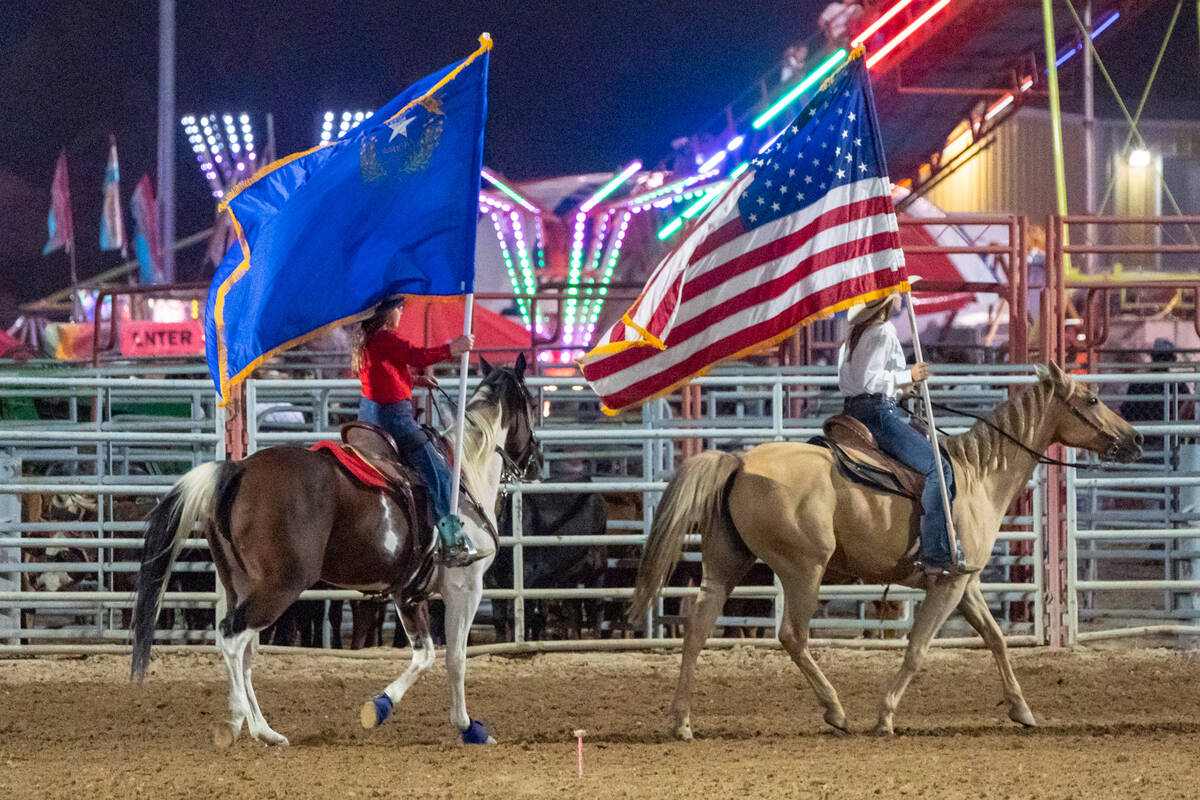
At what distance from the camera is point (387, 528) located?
20.8ft

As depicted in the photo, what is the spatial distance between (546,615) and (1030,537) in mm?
3603

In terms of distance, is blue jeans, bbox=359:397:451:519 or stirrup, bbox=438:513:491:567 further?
blue jeans, bbox=359:397:451:519

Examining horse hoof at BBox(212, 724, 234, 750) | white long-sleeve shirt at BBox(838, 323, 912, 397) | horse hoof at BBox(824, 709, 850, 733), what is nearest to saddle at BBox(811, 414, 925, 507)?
white long-sleeve shirt at BBox(838, 323, 912, 397)

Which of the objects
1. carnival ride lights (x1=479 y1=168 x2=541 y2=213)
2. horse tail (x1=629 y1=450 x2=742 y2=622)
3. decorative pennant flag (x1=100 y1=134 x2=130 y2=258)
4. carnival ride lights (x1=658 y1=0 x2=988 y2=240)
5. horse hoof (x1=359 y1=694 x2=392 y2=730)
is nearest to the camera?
horse hoof (x1=359 y1=694 x2=392 y2=730)

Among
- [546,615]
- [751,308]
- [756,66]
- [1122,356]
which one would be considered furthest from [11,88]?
[751,308]

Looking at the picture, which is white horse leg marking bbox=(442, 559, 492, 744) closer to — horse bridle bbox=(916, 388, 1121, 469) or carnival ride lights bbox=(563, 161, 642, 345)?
horse bridle bbox=(916, 388, 1121, 469)

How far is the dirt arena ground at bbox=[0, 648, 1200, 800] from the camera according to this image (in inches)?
210

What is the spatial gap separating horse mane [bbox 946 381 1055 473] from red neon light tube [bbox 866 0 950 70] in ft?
41.2

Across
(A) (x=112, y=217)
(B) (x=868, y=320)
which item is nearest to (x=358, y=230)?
(B) (x=868, y=320)

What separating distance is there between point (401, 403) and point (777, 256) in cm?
202

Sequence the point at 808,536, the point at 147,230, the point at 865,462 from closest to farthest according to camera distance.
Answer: the point at 808,536, the point at 865,462, the point at 147,230

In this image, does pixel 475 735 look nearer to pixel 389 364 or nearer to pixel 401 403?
pixel 401 403

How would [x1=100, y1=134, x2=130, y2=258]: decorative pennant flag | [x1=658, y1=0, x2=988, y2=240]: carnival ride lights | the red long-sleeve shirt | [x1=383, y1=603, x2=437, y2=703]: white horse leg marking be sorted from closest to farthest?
the red long-sleeve shirt, [x1=383, y1=603, x2=437, y2=703]: white horse leg marking, [x1=658, y1=0, x2=988, y2=240]: carnival ride lights, [x1=100, y1=134, x2=130, y2=258]: decorative pennant flag

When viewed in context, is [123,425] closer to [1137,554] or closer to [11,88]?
[1137,554]
